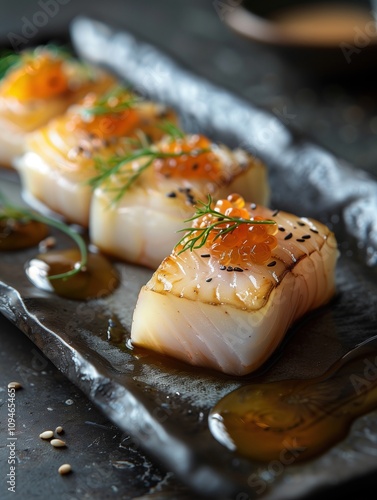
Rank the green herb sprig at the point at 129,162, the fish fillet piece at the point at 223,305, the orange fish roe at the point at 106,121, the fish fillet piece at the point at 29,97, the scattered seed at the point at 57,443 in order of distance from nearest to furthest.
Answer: the scattered seed at the point at 57,443, the fish fillet piece at the point at 223,305, the green herb sprig at the point at 129,162, the orange fish roe at the point at 106,121, the fish fillet piece at the point at 29,97

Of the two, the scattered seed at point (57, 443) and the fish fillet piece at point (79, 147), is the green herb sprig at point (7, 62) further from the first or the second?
the scattered seed at point (57, 443)

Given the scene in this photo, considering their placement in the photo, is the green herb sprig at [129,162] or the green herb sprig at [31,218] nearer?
the green herb sprig at [129,162]

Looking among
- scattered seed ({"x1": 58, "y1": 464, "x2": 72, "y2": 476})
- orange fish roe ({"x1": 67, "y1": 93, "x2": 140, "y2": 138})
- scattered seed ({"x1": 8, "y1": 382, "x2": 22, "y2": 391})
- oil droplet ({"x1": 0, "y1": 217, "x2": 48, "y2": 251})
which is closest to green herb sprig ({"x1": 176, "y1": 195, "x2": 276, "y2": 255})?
scattered seed ({"x1": 8, "y1": 382, "x2": 22, "y2": 391})

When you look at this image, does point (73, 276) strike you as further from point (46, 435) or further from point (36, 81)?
point (36, 81)

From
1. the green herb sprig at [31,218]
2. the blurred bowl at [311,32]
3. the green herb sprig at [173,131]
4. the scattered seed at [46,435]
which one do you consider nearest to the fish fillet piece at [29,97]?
the green herb sprig at [31,218]

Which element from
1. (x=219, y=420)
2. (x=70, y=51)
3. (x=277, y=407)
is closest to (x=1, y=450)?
(x=219, y=420)

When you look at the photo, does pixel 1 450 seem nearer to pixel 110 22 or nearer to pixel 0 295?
pixel 0 295
